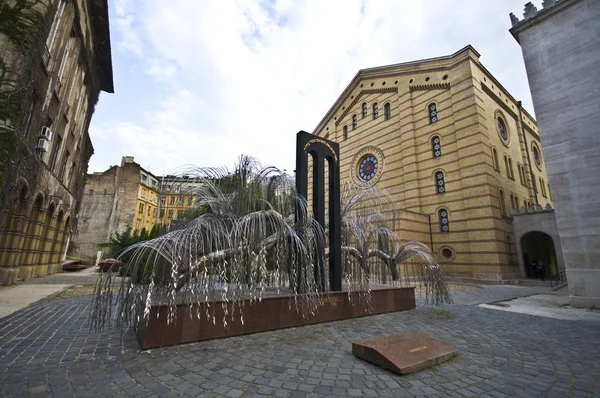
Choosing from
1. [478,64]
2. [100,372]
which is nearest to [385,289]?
[100,372]

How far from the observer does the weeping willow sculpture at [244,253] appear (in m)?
4.52

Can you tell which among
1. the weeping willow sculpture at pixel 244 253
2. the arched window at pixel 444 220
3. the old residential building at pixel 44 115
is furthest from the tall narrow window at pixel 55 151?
the arched window at pixel 444 220

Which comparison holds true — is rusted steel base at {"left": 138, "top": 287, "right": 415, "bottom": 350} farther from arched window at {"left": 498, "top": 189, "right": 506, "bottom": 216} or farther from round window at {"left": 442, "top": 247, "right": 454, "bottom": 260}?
arched window at {"left": 498, "top": 189, "right": 506, "bottom": 216}

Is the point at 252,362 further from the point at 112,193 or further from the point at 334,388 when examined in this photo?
the point at 112,193

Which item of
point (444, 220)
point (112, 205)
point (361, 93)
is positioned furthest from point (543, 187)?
point (112, 205)

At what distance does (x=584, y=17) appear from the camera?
1070 centimetres

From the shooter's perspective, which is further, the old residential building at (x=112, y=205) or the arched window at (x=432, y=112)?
the old residential building at (x=112, y=205)

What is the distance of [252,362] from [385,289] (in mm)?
5185

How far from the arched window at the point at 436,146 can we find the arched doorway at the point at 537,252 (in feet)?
30.1

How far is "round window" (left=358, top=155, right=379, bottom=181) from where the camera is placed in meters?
25.7

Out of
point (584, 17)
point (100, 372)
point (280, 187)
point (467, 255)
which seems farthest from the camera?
point (467, 255)

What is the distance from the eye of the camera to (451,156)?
2058 centimetres

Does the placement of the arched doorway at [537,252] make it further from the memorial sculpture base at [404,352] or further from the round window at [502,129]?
the memorial sculpture base at [404,352]

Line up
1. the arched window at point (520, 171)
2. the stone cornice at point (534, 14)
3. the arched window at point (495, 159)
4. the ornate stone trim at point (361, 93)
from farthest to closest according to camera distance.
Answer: the ornate stone trim at point (361, 93), the arched window at point (520, 171), the arched window at point (495, 159), the stone cornice at point (534, 14)
